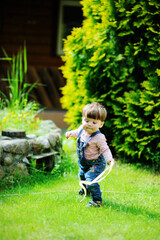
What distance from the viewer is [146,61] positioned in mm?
5207

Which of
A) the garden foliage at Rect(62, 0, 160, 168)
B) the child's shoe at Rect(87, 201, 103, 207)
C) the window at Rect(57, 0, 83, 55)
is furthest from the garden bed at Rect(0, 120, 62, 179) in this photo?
the window at Rect(57, 0, 83, 55)

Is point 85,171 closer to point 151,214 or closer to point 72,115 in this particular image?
point 151,214

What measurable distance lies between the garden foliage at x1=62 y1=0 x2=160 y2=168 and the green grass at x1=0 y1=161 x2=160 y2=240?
2.59 ft

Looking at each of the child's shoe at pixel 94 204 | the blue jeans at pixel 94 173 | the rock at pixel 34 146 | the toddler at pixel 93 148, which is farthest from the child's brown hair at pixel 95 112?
the rock at pixel 34 146

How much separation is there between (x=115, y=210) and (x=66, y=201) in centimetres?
53

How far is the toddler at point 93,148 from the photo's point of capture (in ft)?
11.9

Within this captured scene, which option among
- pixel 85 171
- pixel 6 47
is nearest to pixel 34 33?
pixel 6 47

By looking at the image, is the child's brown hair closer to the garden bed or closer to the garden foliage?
the garden bed

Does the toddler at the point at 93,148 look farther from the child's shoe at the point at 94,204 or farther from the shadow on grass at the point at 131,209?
the shadow on grass at the point at 131,209

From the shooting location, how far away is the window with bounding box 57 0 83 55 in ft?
38.6

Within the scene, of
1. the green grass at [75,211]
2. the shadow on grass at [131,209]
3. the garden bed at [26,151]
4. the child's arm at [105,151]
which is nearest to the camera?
the green grass at [75,211]

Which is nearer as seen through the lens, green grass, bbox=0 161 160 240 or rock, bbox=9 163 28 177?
green grass, bbox=0 161 160 240

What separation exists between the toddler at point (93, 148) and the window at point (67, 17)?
8387 mm

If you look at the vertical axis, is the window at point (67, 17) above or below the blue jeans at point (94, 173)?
above
